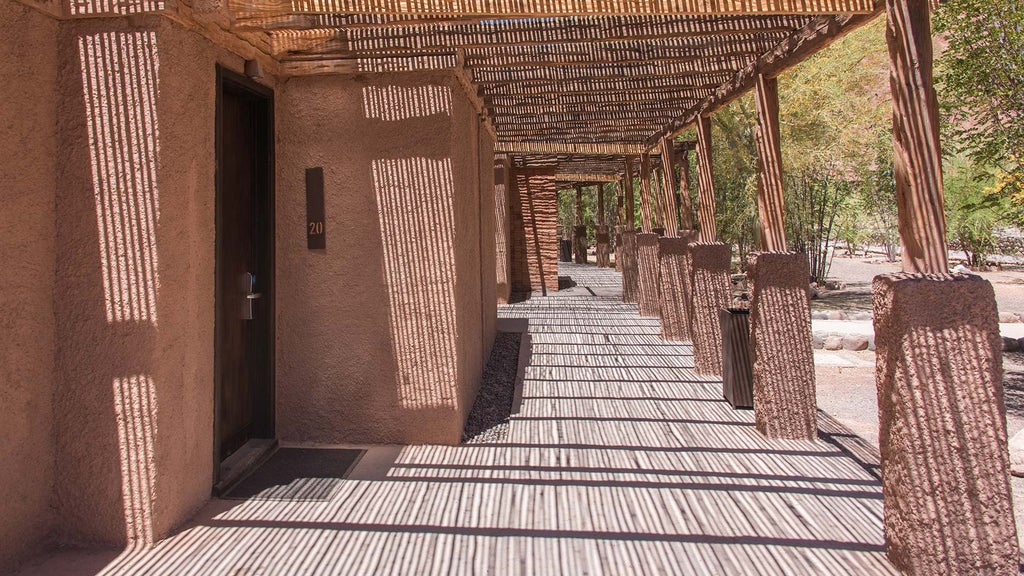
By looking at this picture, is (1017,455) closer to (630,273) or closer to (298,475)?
(298,475)

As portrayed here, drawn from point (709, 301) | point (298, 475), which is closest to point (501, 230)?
point (709, 301)

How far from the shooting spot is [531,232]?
1368 cm

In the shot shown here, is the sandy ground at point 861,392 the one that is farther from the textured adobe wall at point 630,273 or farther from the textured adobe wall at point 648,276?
the textured adobe wall at point 630,273

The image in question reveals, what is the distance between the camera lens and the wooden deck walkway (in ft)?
9.07

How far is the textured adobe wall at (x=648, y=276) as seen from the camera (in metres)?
9.81

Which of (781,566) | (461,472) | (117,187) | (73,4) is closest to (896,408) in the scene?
(781,566)

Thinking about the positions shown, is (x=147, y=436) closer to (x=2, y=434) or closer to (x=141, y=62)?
(x=2, y=434)

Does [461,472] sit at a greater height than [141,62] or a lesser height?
lesser

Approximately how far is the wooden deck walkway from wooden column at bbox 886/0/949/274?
50.8 inches

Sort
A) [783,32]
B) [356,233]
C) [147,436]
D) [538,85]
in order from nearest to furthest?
[147,436] → [356,233] → [783,32] → [538,85]

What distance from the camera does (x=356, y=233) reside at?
421 cm

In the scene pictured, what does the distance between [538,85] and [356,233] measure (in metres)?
2.42

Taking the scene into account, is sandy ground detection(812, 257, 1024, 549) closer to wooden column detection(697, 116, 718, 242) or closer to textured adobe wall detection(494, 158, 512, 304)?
wooden column detection(697, 116, 718, 242)

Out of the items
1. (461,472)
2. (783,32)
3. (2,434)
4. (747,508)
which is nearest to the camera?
(2,434)
